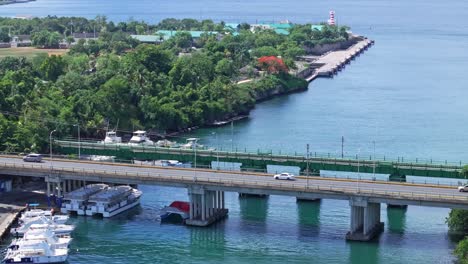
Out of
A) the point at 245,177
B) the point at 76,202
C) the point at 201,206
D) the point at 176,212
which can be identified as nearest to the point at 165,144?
the point at 76,202

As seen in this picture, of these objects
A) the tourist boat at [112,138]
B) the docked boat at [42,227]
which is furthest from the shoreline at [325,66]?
the docked boat at [42,227]

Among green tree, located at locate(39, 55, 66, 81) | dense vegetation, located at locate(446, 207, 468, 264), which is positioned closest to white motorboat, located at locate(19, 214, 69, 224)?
dense vegetation, located at locate(446, 207, 468, 264)

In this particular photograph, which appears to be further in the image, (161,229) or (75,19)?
(75,19)

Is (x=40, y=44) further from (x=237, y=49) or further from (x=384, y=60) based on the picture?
(x=384, y=60)

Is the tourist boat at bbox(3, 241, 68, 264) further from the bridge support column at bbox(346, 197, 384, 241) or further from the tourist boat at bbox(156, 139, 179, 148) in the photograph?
the tourist boat at bbox(156, 139, 179, 148)

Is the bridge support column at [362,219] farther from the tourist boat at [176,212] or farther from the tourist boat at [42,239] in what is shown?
the tourist boat at [42,239]

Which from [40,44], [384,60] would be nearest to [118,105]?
[40,44]
